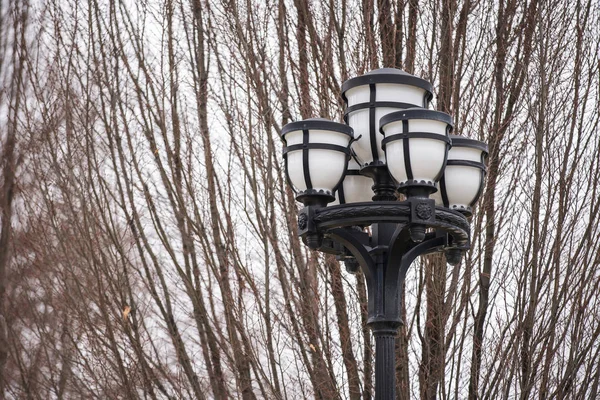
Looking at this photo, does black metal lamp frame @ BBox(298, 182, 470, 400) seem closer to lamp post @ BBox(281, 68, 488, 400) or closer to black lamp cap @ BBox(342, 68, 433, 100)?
lamp post @ BBox(281, 68, 488, 400)

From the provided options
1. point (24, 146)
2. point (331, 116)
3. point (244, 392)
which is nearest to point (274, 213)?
point (331, 116)

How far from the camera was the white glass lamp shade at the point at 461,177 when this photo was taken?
3.36 metres

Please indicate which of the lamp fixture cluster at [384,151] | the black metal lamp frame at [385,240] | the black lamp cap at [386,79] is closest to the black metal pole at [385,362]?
the black metal lamp frame at [385,240]

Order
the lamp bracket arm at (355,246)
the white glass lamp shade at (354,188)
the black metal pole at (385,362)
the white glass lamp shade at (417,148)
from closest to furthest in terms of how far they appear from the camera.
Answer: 1. the white glass lamp shade at (417,148)
2. the black metal pole at (385,362)
3. the lamp bracket arm at (355,246)
4. the white glass lamp shade at (354,188)

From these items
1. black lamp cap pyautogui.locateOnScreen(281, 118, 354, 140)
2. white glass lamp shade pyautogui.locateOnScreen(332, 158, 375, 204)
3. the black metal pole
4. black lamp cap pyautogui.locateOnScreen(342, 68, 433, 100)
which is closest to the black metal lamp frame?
the black metal pole

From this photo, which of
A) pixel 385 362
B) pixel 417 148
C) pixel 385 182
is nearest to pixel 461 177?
pixel 385 182

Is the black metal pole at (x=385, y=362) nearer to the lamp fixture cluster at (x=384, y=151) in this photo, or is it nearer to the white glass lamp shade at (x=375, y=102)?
the lamp fixture cluster at (x=384, y=151)

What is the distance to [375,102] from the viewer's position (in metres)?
3.40

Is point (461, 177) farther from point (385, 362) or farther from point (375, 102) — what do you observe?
point (385, 362)

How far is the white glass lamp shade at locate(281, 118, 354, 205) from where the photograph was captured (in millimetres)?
3229

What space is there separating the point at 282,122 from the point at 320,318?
152cm

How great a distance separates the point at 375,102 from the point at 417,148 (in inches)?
17.3

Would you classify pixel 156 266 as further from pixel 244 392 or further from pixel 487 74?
pixel 487 74

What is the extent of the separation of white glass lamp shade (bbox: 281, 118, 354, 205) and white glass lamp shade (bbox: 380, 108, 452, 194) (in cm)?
22
